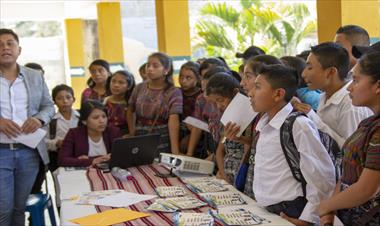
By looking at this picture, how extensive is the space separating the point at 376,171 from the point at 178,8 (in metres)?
5.64

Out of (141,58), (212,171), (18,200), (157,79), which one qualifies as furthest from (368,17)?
(141,58)

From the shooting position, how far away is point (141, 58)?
43.0 feet

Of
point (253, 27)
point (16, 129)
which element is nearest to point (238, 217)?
point (16, 129)

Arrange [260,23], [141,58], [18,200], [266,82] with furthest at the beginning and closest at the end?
[141,58], [260,23], [18,200], [266,82]

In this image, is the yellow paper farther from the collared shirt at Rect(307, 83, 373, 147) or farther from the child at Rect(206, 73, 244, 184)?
the collared shirt at Rect(307, 83, 373, 147)

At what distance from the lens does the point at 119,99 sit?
4.19 meters

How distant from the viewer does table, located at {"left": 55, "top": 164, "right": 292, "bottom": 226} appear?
2.03m

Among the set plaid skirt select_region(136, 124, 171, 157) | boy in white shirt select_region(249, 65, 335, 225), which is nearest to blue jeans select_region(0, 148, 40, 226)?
plaid skirt select_region(136, 124, 171, 157)

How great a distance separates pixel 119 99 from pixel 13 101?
121cm

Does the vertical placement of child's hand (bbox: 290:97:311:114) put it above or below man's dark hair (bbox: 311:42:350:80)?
below

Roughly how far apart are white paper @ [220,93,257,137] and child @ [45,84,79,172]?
6.31 feet

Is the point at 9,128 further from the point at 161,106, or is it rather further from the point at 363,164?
the point at 363,164

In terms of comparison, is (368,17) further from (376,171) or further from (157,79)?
(376,171)

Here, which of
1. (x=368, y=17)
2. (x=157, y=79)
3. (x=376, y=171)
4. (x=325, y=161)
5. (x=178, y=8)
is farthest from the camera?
(x=178, y=8)
